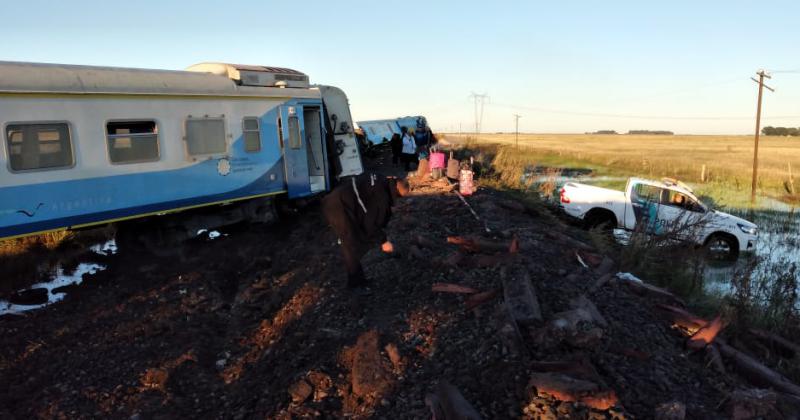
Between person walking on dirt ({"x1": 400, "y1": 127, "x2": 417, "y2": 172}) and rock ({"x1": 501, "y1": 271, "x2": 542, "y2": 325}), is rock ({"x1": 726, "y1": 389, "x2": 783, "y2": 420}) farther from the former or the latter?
person walking on dirt ({"x1": 400, "y1": 127, "x2": 417, "y2": 172})

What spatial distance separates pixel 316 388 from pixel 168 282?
175 inches

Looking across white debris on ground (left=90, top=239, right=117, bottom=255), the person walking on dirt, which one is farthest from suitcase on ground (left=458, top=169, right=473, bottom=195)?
the person walking on dirt

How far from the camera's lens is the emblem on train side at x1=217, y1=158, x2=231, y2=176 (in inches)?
368

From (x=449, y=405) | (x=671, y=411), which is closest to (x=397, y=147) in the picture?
(x=449, y=405)

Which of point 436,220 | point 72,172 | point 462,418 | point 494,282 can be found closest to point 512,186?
point 436,220

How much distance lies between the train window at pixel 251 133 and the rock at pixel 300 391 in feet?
20.5

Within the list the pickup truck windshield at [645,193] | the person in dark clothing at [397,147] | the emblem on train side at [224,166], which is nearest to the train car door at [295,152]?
the emblem on train side at [224,166]

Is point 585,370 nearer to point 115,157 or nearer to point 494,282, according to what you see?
point 494,282

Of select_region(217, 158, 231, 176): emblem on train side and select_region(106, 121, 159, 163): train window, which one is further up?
select_region(106, 121, 159, 163): train window

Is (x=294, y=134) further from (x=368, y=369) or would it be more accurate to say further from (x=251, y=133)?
(x=368, y=369)

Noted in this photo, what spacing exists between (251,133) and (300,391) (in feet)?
21.4

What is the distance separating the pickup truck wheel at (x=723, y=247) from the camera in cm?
1246

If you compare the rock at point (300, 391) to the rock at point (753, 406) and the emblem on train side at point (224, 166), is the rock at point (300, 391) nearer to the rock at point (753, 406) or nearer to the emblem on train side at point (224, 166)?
the rock at point (753, 406)

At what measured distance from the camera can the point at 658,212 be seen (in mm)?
12602
